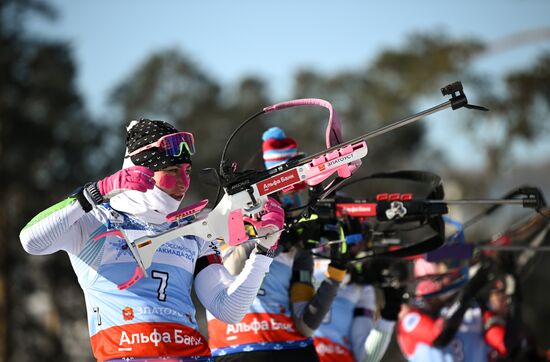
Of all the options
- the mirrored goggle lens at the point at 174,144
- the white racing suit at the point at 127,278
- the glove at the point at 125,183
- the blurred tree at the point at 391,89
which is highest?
the mirrored goggle lens at the point at 174,144

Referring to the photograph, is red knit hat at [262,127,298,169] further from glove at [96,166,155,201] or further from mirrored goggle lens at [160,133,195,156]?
glove at [96,166,155,201]

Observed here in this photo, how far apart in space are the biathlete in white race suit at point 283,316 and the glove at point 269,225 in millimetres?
1110

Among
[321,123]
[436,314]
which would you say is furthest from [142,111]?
[436,314]

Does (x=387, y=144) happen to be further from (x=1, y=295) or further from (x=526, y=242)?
(x=526, y=242)

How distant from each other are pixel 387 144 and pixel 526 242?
24.1 metres

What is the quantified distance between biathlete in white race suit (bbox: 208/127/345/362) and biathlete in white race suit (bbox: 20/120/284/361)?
3.76 ft

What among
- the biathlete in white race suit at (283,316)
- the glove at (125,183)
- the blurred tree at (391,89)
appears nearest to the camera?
the glove at (125,183)

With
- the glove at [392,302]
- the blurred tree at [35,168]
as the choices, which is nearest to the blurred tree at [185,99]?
the blurred tree at [35,168]

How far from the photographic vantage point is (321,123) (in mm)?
32188

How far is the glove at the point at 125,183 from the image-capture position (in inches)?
158

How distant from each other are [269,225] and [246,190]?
218 mm

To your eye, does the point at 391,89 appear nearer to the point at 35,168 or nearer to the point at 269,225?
the point at 35,168

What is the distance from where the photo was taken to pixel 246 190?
4.44 metres

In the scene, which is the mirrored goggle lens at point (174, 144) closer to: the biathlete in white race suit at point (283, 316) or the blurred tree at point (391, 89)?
the biathlete in white race suit at point (283, 316)
